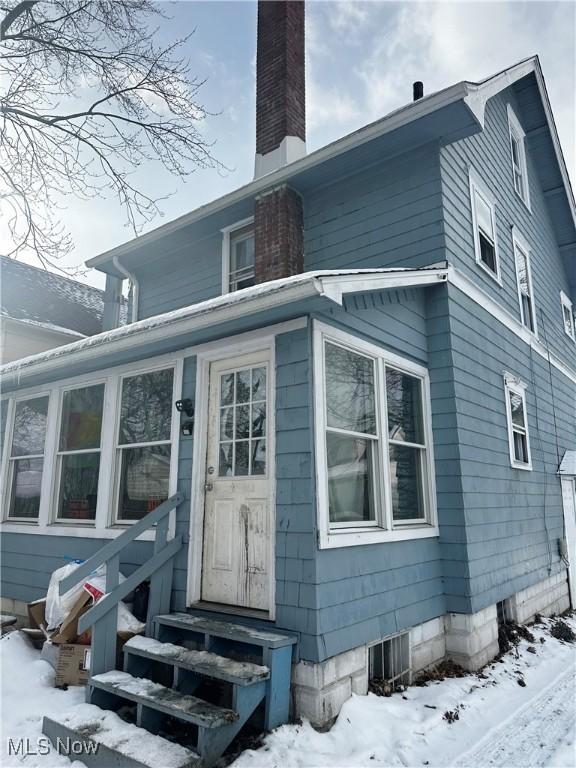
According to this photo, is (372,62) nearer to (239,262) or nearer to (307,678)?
(239,262)

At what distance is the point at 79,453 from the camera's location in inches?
241

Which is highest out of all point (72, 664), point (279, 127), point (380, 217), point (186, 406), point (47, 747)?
point (279, 127)

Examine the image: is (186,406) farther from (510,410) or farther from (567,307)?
(567,307)

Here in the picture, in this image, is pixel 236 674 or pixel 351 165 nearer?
pixel 236 674

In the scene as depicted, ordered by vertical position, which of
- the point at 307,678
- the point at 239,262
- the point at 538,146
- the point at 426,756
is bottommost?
the point at 426,756

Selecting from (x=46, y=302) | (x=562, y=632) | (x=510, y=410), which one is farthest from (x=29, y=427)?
(x=46, y=302)

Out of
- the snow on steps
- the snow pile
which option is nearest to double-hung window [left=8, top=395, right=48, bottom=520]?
the snow on steps

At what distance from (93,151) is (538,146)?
27.9 ft

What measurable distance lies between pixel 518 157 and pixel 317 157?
210 inches

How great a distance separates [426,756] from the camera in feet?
11.1

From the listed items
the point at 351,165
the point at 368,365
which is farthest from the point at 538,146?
the point at 368,365

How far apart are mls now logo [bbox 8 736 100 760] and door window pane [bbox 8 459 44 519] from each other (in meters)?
3.52

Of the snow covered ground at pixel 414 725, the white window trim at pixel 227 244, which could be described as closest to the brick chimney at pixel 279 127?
the white window trim at pixel 227 244

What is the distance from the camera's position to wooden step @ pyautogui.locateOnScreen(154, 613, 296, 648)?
142 inches
